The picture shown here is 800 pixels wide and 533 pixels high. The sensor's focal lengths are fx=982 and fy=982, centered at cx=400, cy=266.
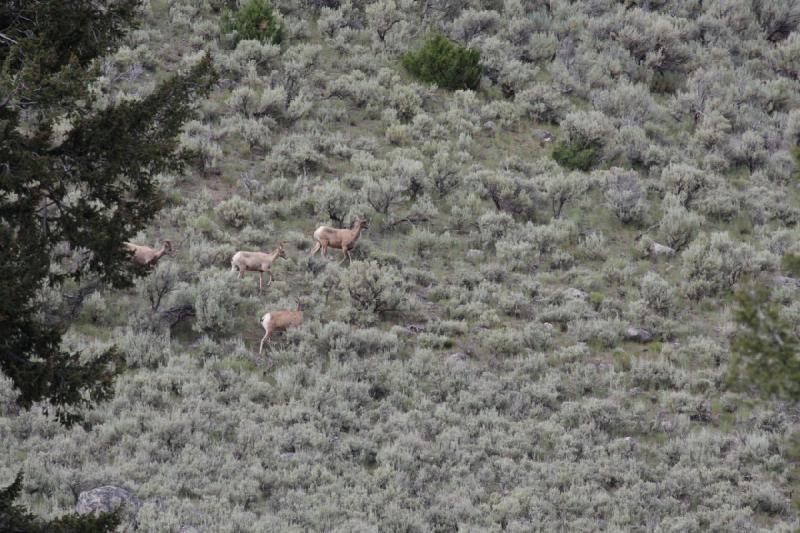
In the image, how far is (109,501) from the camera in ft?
31.5

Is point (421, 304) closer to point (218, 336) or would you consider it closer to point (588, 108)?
point (218, 336)

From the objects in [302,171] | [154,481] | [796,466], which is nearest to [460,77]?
[302,171]

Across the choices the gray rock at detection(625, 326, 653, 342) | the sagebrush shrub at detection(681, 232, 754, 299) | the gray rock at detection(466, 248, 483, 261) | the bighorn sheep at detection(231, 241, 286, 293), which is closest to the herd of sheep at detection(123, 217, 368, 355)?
the bighorn sheep at detection(231, 241, 286, 293)

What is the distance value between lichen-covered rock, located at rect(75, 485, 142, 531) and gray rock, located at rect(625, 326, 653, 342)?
777 cm

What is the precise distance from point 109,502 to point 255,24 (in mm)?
14703

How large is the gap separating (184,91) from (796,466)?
875 centimetres

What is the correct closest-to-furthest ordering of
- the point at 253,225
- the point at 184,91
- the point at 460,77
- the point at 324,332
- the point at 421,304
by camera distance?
the point at 184,91
the point at 324,332
the point at 421,304
the point at 253,225
the point at 460,77

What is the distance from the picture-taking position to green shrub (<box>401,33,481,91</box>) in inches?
858

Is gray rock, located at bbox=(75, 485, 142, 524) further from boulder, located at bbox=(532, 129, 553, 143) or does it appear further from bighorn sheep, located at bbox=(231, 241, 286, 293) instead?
boulder, located at bbox=(532, 129, 553, 143)

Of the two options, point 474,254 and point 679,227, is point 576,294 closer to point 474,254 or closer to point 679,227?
point 474,254

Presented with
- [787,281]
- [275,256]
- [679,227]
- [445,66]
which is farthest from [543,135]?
[275,256]

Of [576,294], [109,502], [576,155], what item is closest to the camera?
[109,502]

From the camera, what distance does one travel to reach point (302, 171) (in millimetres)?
18219

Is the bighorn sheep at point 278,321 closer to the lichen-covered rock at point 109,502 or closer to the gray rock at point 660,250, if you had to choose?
the lichen-covered rock at point 109,502
